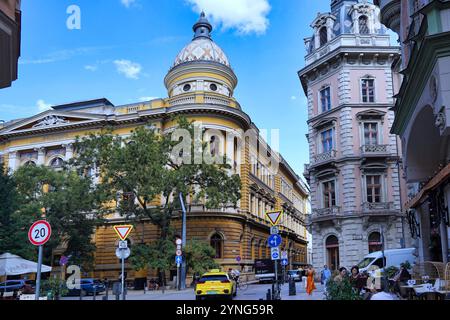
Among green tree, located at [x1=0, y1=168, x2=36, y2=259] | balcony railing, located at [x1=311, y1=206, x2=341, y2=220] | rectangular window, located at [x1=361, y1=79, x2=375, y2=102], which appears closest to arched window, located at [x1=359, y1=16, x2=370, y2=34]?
rectangular window, located at [x1=361, y1=79, x2=375, y2=102]

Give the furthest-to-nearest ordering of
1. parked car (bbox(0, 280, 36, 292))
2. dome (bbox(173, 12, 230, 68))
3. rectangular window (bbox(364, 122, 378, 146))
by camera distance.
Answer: dome (bbox(173, 12, 230, 68)), rectangular window (bbox(364, 122, 378, 146)), parked car (bbox(0, 280, 36, 292))

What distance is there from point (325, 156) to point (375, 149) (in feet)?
11.8

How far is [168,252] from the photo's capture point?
33.2m

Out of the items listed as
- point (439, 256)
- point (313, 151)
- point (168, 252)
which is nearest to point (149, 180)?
point (168, 252)

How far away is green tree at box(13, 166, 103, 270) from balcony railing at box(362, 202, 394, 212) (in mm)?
18321

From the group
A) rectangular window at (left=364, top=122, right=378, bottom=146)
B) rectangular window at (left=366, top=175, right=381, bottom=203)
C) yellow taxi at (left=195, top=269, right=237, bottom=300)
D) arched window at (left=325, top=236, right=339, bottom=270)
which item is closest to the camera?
yellow taxi at (left=195, top=269, right=237, bottom=300)

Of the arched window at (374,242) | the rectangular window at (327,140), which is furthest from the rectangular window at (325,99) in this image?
the arched window at (374,242)

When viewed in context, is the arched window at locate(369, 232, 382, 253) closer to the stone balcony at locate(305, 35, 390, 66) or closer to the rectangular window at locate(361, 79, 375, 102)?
the rectangular window at locate(361, 79, 375, 102)

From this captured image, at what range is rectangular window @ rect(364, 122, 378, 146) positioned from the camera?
34312 millimetres

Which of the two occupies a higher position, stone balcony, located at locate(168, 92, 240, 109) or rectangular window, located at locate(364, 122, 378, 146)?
stone balcony, located at locate(168, 92, 240, 109)

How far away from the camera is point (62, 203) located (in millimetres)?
33969

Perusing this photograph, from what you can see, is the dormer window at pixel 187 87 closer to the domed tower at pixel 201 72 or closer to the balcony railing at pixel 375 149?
the domed tower at pixel 201 72
